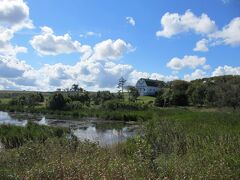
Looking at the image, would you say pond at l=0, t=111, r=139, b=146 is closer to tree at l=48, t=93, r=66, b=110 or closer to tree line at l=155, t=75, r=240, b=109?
tree line at l=155, t=75, r=240, b=109

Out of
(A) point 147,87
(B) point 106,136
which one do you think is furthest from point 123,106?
(A) point 147,87

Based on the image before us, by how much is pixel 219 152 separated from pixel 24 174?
428 centimetres

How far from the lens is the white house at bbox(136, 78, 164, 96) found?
119750 mm

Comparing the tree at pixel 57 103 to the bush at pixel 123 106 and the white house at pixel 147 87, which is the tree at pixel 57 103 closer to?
the bush at pixel 123 106

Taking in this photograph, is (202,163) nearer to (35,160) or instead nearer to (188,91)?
(35,160)

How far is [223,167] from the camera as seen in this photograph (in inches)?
255

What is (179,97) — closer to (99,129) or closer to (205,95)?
(205,95)

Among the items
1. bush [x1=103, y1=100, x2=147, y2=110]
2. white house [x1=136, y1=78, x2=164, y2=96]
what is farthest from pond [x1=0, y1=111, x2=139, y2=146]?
white house [x1=136, y1=78, x2=164, y2=96]

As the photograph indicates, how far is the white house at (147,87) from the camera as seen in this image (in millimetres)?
119750

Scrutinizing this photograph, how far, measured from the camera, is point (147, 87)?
119938 mm

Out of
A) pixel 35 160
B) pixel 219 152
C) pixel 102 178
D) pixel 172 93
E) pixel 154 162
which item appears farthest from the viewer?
pixel 172 93

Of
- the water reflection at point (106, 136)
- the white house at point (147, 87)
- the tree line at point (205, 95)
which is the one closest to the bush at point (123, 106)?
the tree line at point (205, 95)

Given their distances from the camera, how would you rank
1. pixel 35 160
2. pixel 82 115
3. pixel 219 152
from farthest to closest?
pixel 82 115 → pixel 219 152 → pixel 35 160

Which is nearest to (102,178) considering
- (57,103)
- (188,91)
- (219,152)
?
(219,152)
